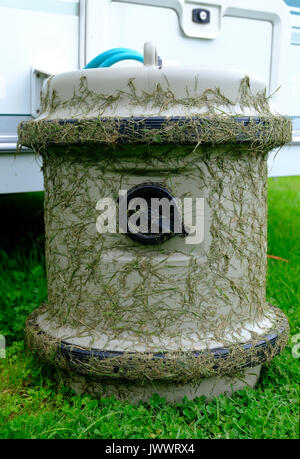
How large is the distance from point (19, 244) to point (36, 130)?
→ 2.02 m

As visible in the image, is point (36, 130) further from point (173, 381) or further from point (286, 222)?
point (286, 222)

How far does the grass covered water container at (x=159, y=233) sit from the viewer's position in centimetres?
167

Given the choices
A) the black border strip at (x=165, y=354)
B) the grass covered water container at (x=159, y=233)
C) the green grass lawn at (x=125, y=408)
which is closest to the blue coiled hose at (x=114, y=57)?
the grass covered water container at (x=159, y=233)

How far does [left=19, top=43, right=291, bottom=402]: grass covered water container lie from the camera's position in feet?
5.49

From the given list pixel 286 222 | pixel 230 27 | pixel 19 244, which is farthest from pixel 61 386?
pixel 286 222

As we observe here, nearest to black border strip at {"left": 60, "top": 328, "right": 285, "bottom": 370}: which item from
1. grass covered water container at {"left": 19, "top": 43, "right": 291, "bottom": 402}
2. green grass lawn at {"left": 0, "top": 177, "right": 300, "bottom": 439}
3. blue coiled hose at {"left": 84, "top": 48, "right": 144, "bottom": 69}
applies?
grass covered water container at {"left": 19, "top": 43, "right": 291, "bottom": 402}

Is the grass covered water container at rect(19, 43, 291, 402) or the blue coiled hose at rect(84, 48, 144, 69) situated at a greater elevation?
the blue coiled hose at rect(84, 48, 144, 69)

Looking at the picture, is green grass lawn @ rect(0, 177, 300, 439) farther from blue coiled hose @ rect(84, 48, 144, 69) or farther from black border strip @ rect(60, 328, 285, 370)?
blue coiled hose @ rect(84, 48, 144, 69)

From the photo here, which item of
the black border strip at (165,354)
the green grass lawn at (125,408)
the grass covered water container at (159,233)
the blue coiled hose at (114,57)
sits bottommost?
the green grass lawn at (125,408)

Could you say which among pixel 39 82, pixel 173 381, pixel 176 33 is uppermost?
pixel 176 33

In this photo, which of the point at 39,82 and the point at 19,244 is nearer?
Answer: the point at 39,82

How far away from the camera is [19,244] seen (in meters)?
3.70

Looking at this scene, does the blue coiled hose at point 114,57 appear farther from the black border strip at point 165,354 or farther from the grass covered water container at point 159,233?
the black border strip at point 165,354

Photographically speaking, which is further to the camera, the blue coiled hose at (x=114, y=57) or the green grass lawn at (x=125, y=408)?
the blue coiled hose at (x=114, y=57)
